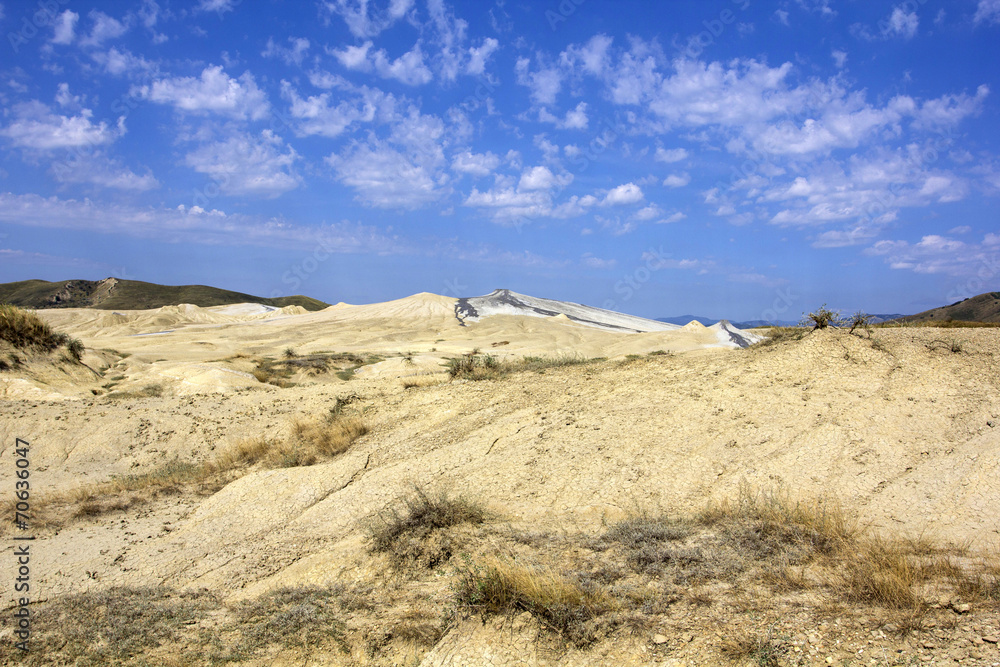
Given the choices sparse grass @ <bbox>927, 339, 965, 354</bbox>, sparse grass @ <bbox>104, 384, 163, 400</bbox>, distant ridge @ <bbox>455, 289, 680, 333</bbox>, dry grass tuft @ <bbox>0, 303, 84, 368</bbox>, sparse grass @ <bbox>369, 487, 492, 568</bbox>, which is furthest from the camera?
distant ridge @ <bbox>455, 289, 680, 333</bbox>

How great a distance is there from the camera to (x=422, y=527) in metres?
5.15

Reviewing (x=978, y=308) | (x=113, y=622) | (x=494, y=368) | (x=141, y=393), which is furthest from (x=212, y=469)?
(x=978, y=308)

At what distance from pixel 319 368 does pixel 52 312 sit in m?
42.2

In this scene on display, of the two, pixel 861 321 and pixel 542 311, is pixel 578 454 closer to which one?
pixel 861 321

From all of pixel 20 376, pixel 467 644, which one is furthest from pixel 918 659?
pixel 20 376

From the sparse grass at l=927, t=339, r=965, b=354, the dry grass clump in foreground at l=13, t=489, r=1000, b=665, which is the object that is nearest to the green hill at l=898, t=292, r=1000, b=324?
the sparse grass at l=927, t=339, r=965, b=354

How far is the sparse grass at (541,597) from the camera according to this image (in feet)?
11.5

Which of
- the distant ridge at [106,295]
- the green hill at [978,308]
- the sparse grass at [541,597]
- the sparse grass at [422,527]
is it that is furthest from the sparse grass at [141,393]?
the distant ridge at [106,295]

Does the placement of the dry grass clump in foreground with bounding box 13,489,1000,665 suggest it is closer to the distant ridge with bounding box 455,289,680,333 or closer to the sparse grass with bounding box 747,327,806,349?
the sparse grass with bounding box 747,327,806,349

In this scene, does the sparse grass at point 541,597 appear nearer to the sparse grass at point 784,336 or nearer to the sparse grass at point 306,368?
the sparse grass at point 784,336

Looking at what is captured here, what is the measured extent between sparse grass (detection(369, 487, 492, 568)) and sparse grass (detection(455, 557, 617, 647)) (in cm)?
85

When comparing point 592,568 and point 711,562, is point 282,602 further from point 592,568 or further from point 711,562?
point 711,562

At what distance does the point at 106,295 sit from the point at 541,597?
4050 inches

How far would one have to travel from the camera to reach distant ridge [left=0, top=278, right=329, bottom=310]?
7931cm
